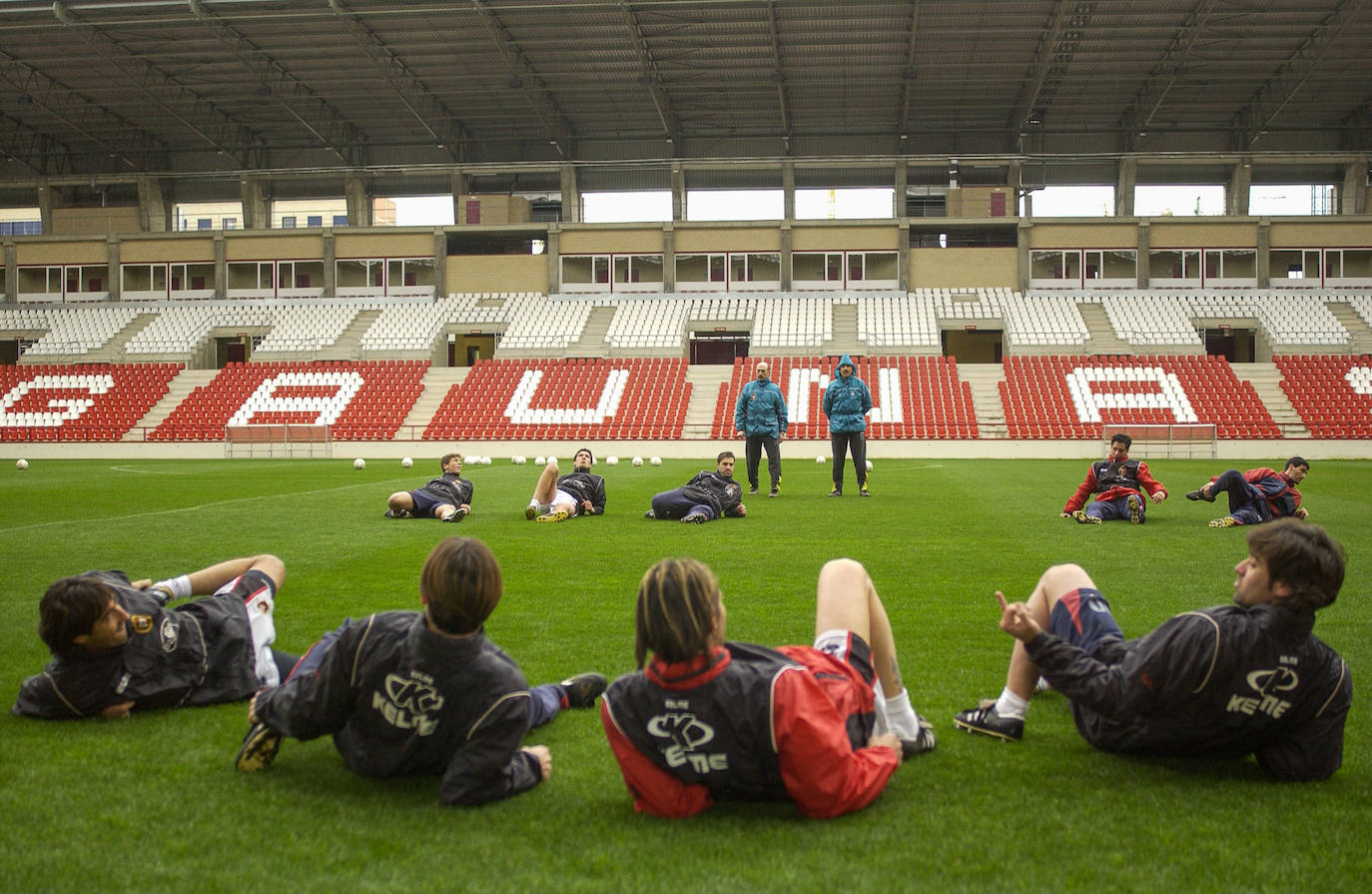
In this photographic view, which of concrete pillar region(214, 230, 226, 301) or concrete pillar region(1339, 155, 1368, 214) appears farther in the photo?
concrete pillar region(214, 230, 226, 301)

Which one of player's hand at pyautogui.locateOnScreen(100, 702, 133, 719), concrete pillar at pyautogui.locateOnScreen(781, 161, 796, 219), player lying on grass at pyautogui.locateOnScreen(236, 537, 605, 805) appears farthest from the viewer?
concrete pillar at pyautogui.locateOnScreen(781, 161, 796, 219)

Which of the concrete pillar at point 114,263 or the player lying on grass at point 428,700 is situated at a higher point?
the concrete pillar at point 114,263

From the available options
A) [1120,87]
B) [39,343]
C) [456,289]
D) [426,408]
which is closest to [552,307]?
[456,289]

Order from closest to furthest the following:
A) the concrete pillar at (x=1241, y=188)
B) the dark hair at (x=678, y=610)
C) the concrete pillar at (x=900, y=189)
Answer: the dark hair at (x=678, y=610), the concrete pillar at (x=1241, y=188), the concrete pillar at (x=900, y=189)

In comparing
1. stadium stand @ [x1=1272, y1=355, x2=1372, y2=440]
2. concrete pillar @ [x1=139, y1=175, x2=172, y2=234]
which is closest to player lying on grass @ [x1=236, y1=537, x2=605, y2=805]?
stadium stand @ [x1=1272, y1=355, x2=1372, y2=440]

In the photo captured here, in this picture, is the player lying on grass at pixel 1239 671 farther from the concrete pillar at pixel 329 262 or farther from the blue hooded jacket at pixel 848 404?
the concrete pillar at pixel 329 262

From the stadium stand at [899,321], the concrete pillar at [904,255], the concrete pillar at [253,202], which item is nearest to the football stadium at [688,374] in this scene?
the stadium stand at [899,321]

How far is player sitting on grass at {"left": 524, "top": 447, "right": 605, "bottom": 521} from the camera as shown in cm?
1255

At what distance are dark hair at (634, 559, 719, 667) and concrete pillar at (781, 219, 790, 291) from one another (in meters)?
44.4

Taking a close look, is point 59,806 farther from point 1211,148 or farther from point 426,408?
point 1211,148

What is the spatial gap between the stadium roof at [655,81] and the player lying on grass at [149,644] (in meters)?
32.8

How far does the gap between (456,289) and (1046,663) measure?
1823 inches

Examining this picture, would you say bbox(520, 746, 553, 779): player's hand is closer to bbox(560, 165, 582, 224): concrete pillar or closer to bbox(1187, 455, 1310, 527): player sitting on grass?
bbox(1187, 455, 1310, 527): player sitting on grass

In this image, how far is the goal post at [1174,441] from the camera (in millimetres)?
30547
